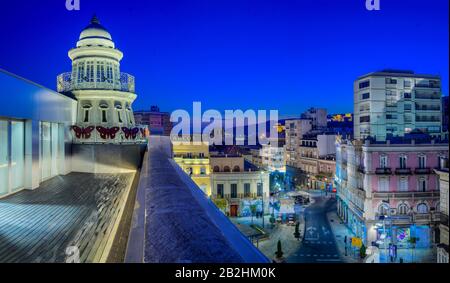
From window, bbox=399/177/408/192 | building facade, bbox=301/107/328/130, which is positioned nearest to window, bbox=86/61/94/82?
window, bbox=399/177/408/192

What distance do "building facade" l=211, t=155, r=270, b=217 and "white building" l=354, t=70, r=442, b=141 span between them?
34.2 ft

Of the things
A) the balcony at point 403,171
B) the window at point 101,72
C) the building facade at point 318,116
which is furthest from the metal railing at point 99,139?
the building facade at point 318,116

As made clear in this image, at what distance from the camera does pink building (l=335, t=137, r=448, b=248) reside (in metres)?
18.0

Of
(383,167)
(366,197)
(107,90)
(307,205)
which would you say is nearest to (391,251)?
(366,197)

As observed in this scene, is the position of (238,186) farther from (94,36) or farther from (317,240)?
(94,36)

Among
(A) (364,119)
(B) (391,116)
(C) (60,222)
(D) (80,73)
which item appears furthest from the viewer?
(A) (364,119)

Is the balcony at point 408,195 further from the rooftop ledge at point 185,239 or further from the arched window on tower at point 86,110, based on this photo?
the rooftop ledge at point 185,239

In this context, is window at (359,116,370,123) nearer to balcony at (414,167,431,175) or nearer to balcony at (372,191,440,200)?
balcony at (414,167,431,175)

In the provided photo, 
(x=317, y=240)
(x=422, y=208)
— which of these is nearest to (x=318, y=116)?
(x=422, y=208)

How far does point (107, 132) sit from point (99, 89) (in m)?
1.35

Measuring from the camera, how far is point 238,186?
24828 millimetres

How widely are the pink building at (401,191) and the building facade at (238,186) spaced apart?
7.78m

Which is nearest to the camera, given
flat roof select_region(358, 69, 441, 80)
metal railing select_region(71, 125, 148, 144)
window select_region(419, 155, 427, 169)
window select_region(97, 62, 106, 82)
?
metal railing select_region(71, 125, 148, 144)
